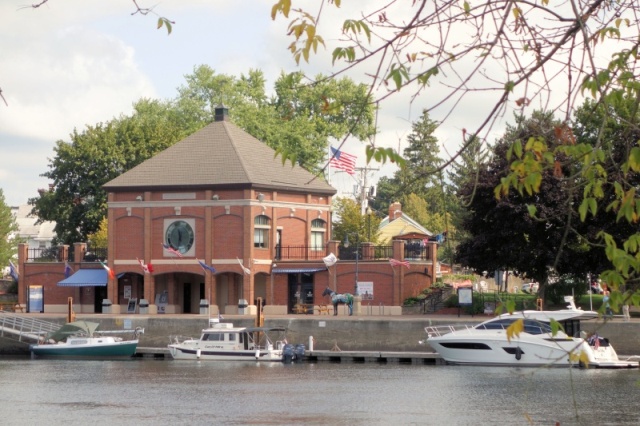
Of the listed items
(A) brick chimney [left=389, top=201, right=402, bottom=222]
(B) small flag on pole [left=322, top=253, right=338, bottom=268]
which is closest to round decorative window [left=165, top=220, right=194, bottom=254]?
(B) small flag on pole [left=322, top=253, right=338, bottom=268]

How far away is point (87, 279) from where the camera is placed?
2943 inches

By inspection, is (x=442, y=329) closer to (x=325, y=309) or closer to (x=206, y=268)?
(x=325, y=309)

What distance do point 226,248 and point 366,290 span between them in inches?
348

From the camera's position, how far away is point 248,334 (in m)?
60.6

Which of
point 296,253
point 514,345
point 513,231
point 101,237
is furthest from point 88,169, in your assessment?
point 514,345

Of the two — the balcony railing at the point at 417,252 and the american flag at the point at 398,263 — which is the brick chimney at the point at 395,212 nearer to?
the balcony railing at the point at 417,252

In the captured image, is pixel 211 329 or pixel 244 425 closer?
pixel 244 425

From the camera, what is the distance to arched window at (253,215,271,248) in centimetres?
7131

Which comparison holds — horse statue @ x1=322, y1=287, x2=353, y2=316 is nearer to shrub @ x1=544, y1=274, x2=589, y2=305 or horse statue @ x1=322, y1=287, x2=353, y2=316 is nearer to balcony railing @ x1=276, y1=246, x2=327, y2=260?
balcony railing @ x1=276, y1=246, x2=327, y2=260

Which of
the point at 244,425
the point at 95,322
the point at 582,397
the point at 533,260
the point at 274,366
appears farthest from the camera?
the point at 95,322

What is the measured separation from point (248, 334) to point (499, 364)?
552 inches

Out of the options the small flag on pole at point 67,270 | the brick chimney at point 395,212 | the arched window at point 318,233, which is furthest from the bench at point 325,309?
the brick chimney at point 395,212

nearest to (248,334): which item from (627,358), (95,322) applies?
(95,322)

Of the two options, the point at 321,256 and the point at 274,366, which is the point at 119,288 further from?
the point at 274,366
